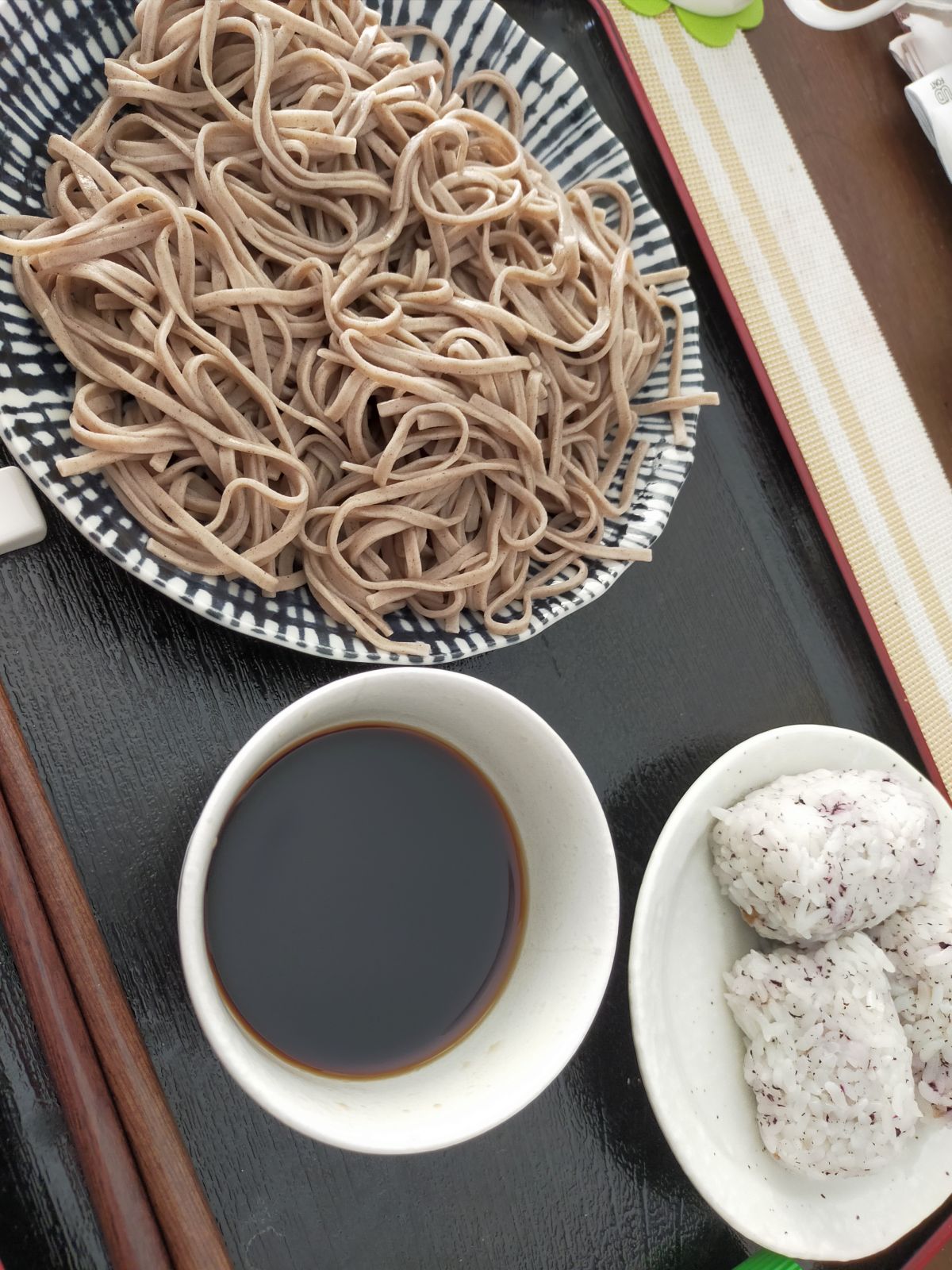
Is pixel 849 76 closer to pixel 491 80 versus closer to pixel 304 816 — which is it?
pixel 491 80

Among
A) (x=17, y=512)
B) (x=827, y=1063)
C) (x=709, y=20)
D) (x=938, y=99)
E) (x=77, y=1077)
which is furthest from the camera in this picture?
(x=938, y=99)

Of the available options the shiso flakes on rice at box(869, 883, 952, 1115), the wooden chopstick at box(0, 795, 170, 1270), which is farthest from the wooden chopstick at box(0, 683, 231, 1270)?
the shiso flakes on rice at box(869, 883, 952, 1115)

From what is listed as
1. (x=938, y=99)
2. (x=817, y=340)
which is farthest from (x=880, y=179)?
(x=817, y=340)

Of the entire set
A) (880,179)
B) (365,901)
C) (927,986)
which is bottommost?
(927,986)

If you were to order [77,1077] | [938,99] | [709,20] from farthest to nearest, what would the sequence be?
[938,99], [709,20], [77,1077]

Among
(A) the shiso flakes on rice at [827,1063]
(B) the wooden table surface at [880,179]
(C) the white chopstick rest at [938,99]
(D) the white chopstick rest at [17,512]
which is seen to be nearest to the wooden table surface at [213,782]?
(D) the white chopstick rest at [17,512]

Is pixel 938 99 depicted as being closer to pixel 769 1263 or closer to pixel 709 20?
pixel 709 20

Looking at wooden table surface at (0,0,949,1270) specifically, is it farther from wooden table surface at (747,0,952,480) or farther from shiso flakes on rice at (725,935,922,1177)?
wooden table surface at (747,0,952,480)

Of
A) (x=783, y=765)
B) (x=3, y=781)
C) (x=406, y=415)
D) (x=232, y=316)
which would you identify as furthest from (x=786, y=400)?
(x=3, y=781)
